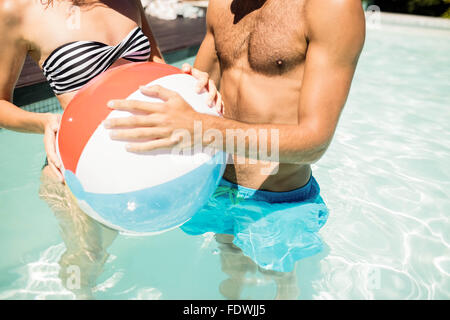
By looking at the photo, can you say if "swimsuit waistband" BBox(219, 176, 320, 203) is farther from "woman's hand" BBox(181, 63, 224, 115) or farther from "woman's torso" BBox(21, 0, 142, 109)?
"woman's torso" BBox(21, 0, 142, 109)

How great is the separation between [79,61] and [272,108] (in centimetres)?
104

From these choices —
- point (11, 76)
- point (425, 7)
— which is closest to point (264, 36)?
point (11, 76)

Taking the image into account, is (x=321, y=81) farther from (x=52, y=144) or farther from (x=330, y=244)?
(x=330, y=244)

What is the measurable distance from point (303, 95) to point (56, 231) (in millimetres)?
2682

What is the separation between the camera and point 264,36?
1.98 m

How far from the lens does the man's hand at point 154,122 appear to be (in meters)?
1.41

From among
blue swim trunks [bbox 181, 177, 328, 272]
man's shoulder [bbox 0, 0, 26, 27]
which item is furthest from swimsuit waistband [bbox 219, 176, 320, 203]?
man's shoulder [bbox 0, 0, 26, 27]

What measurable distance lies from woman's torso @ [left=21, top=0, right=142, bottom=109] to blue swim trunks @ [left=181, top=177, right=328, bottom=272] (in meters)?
1.00

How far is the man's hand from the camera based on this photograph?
1.41 meters

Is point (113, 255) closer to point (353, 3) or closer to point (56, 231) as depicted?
point (56, 231)

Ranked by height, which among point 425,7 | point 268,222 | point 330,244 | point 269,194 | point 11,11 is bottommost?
point 425,7

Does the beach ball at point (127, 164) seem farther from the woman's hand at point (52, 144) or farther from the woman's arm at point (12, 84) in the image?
the woman's arm at point (12, 84)

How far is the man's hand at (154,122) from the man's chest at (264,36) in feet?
2.27
